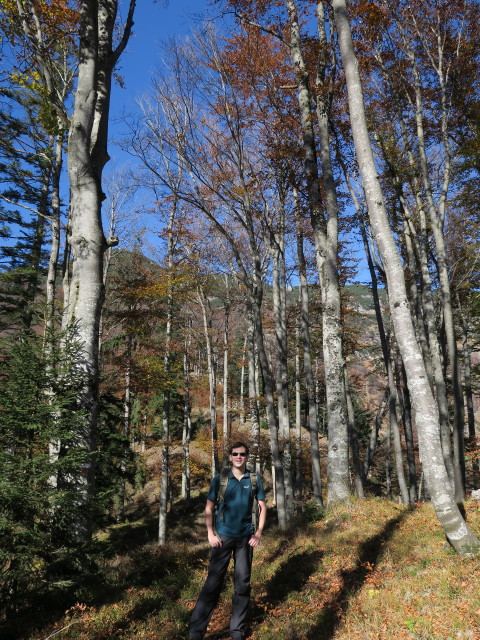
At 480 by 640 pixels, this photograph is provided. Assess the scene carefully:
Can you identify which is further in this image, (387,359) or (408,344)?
→ (387,359)

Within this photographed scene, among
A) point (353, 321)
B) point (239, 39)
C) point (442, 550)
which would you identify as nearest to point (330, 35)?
point (239, 39)

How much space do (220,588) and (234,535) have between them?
18.4 inches

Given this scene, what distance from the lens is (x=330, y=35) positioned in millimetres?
9969

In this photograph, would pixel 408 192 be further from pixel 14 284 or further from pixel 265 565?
pixel 14 284

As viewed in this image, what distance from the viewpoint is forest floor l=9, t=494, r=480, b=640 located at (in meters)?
3.43

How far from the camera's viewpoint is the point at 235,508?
3.64 meters

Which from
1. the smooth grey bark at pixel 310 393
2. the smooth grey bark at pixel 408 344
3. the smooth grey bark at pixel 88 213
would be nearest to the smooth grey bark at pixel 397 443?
the smooth grey bark at pixel 310 393

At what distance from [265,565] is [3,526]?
430 cm

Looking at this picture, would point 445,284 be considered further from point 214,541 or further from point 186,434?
point 186,434

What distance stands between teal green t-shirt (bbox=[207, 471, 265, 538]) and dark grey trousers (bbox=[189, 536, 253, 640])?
0.08 metres

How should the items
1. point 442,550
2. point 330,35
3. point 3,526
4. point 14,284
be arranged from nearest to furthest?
point 3,526, point 442,550, point 330,35, point 14,284

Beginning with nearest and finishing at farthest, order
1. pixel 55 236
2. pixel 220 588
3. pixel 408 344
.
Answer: pixel 220 588 < pixel 408 344 < pixel 55 236

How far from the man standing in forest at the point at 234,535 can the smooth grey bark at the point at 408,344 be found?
2.37 metres

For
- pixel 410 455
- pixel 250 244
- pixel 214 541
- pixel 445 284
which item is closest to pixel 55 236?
pixel 250 244
